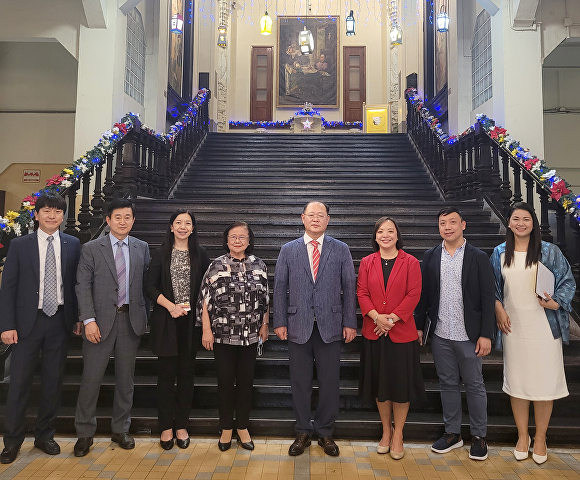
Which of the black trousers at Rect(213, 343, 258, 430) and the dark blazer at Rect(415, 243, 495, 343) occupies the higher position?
the dark blazer at Rect(415, 243, 495, 343)

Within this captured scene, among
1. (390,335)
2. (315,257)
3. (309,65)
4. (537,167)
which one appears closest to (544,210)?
(537,167)

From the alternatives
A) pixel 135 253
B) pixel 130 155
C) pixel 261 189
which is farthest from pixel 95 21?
pixel 135 253

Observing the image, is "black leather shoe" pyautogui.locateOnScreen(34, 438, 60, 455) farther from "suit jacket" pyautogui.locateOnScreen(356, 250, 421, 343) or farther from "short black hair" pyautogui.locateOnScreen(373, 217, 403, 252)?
"short black hair" pyautogui.locateOnScreen(373, 217, 403, 252)

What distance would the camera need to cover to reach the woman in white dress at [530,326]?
2955 mm

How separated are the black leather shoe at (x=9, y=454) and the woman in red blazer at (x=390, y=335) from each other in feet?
7.03

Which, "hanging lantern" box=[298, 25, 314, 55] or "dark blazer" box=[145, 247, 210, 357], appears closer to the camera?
"dark blazer" box=[145, 247, 210, 357]

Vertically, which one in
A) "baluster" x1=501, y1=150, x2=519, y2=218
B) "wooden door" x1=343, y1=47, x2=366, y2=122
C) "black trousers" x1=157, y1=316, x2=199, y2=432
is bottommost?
"black trousers" x1=157, y1=316, x2=199, y2=432

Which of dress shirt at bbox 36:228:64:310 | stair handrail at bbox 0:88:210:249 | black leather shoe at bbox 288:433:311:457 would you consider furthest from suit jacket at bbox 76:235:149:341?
black leather shoe at bbox 288:433:311:457

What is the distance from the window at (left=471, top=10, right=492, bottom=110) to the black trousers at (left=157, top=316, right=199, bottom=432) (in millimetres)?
6479

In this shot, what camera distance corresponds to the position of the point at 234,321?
2992 mm

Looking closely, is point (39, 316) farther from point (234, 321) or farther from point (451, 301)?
point (451, 301)

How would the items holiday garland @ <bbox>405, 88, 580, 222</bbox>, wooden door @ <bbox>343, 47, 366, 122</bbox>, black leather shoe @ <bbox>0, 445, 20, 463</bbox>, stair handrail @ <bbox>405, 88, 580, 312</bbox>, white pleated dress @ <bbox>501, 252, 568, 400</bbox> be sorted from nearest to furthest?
black leather shoe @ <bbox>0, 445, 20, 463</bbox> < white pleated dress @ <bbox>501, 252, 568, 400</bbox> < holiday garland @ <bbox>405, 88, 580, 222</bbox> < stair handrail @ <bbox>405, 88, 580, 312</bbox> < wooden door @ <bbox>343, 47, 366, 122</bbox>

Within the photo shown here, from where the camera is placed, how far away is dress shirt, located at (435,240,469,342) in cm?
302

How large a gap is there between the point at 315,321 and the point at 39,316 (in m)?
1.71
